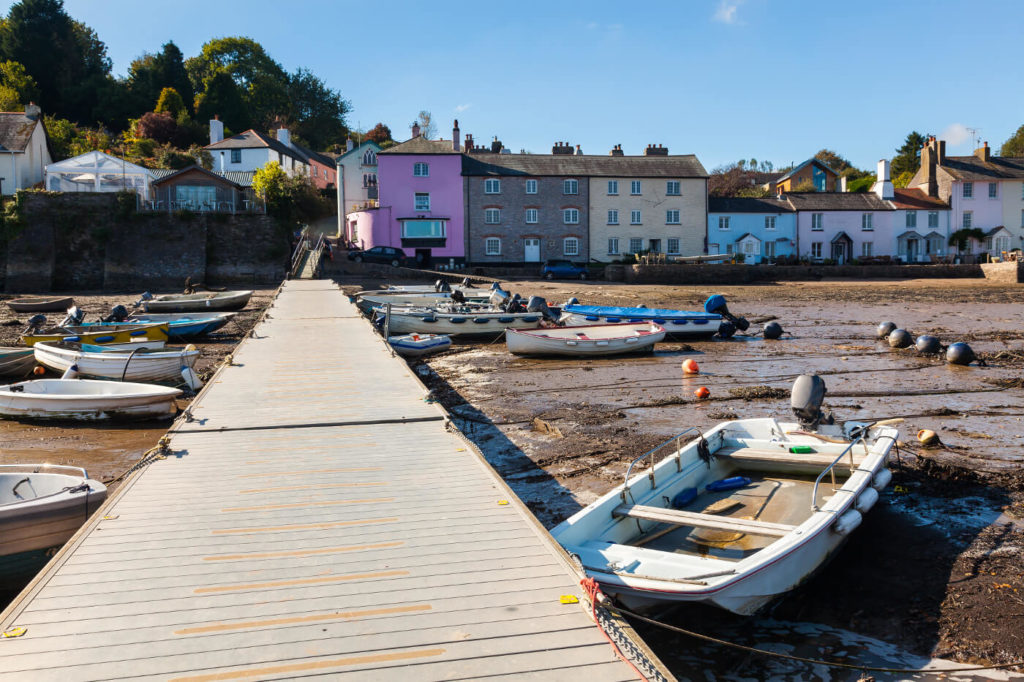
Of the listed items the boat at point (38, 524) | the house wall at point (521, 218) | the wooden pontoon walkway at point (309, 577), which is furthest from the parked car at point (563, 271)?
the boat at point (38, 524)

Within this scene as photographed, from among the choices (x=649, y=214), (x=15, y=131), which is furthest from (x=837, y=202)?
(x=15, y=131)

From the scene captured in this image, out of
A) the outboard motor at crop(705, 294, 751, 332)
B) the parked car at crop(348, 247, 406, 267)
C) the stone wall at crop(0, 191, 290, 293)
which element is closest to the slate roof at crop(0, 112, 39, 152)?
the stone wall at crop(0, 191, 290, 293)

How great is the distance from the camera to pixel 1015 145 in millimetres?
89562

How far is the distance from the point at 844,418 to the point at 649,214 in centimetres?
4374

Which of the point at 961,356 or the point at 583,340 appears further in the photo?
the point at 583,340

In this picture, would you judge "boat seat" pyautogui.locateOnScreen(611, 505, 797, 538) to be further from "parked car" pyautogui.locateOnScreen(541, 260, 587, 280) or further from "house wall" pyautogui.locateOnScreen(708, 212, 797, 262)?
"house wall" pyautogui.locateOnScreen(708, 212, 797, 262)

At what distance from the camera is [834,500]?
710 cm

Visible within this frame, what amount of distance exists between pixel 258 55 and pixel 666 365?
8524 centimetres

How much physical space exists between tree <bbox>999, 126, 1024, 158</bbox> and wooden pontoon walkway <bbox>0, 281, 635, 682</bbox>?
101248 millimetres

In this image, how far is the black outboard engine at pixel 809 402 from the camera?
9.16 metres

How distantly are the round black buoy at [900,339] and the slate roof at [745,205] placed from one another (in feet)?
121

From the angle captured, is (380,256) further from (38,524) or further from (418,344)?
(38,524)

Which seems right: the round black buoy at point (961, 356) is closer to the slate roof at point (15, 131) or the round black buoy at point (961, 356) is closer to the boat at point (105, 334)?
the boat at point (105, 334)

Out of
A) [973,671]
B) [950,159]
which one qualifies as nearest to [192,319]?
[973,671]
